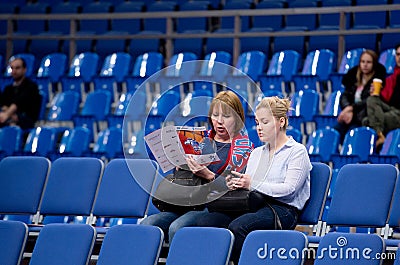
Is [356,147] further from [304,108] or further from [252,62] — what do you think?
[252,62]

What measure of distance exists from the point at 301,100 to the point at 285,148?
2752mm

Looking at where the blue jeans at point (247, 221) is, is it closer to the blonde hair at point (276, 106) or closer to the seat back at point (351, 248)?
the blonde hair at point (276, 106)

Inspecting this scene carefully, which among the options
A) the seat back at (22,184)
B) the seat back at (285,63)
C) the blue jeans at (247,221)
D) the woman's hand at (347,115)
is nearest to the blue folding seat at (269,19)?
the seat back at (285,63)

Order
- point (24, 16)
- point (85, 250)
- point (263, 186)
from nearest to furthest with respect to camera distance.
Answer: point (85, 250), point (263, 186), point (24, 16)

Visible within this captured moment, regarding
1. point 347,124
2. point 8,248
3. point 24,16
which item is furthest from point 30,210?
point 24,16

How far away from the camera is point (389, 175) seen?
4.23m

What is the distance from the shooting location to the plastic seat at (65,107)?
7.82 meters

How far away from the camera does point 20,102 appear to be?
25.0 feet

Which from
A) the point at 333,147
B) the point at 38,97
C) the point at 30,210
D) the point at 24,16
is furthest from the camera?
the point at 24,16

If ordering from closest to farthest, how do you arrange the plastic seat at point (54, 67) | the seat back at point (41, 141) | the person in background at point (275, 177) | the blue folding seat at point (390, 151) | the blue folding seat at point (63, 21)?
the person in background at point (275, 177)
the blue folding seat at point (390, 151)
the seat back at point (41, 141)
the plastic seat at point (54, 67)
the blue folding seat at point (63, 21)

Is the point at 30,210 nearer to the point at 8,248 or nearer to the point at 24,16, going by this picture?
the point at 8,248

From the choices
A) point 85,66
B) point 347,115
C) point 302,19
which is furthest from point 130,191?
point 302,19

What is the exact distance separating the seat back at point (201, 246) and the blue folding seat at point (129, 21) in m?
5.70

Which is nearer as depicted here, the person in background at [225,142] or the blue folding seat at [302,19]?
the person in background at [225,142]
